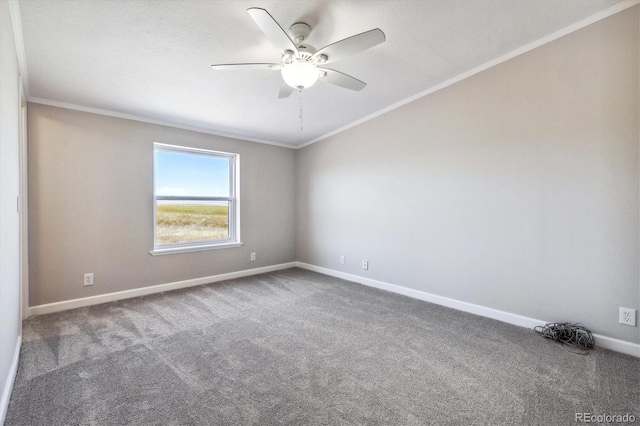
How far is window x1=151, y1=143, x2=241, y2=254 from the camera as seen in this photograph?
3787mm

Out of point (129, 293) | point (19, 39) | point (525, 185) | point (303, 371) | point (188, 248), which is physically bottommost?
point (303, 371)

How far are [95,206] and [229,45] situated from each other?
8.12ft

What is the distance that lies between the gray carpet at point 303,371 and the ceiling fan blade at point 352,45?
219cm

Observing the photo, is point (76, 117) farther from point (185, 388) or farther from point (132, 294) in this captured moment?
point (185, 388)

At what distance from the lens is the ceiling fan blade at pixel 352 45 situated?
1702 mm

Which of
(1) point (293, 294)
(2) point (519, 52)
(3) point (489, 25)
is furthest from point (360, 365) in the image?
(2) point (519, 52)

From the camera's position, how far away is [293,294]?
3.64 meters

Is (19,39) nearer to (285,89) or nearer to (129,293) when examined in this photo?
(285,89)

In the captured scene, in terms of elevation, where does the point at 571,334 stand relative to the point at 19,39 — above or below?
below

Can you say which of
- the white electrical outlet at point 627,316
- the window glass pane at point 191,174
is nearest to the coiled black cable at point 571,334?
the white electrical outlet at point 627,316

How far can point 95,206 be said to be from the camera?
3238 mm

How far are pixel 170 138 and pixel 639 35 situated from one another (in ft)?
15.5

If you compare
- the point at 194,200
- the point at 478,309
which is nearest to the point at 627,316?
the point at 478,309

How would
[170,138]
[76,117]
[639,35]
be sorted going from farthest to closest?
1. [170,138]
2. [76,117]
3. [639,35]
